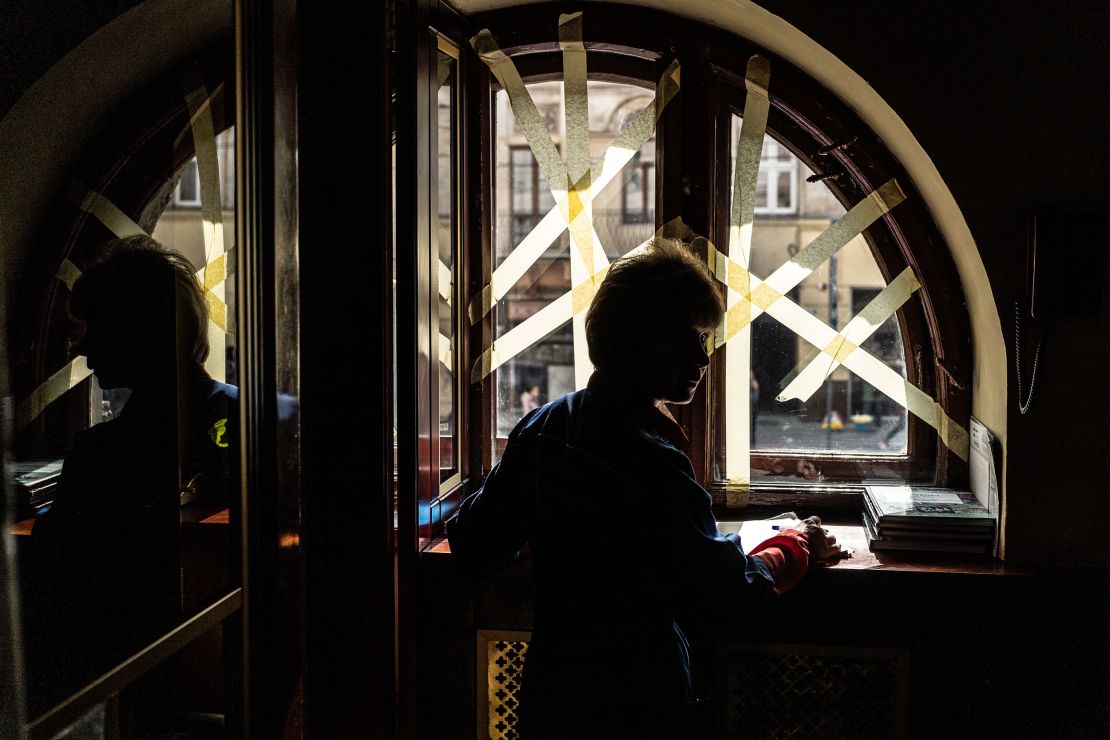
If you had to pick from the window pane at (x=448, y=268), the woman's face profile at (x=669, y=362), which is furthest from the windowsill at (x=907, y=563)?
the woman's face profile at (x=669, y=362)

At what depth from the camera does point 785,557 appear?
169 centimetres

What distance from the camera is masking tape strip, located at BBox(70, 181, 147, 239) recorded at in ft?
4.07

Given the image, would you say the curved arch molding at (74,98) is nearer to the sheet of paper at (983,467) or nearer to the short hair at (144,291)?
the short hair at (144,291)

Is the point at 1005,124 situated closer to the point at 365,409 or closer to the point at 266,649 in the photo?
the point at 365,409

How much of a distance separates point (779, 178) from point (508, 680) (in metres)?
1.49

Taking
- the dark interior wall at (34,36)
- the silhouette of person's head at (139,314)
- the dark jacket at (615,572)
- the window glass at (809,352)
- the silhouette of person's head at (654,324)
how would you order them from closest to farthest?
the dark interior wall at (34,36) < the silhouette of person's head at (139,314) < the dark jacket at (615,572) < the silhouette of person's head at (654,324) < the window glass at (809,352)

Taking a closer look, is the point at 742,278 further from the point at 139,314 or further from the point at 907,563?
the point at 139,314

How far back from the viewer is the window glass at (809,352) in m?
2.21

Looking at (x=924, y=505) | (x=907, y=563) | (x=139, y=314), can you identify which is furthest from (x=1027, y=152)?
(x=139, y=314)

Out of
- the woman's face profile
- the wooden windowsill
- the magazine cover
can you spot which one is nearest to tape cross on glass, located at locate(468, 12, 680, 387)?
the woman's face profile

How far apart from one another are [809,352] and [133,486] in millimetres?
1648

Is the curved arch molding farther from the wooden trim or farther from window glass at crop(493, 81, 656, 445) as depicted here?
window glass at crop(493, 81, 656, 445)

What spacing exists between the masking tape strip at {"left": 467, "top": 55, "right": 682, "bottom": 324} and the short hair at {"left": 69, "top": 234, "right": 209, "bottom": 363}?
86 centimetres

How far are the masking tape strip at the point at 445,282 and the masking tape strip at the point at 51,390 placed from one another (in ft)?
3.28
